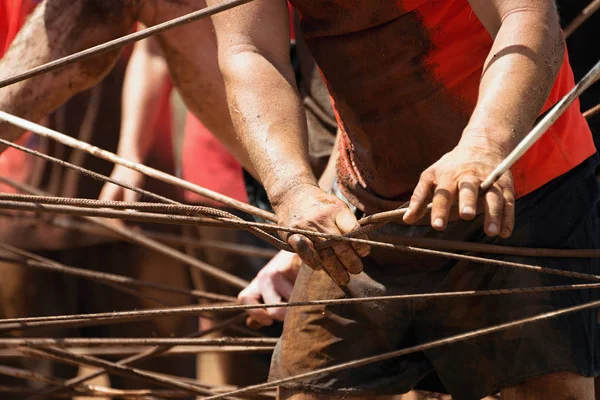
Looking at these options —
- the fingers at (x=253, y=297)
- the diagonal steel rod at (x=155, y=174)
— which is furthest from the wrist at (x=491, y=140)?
the fingers at (x=253, y=297)

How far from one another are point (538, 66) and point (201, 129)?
1956 mm

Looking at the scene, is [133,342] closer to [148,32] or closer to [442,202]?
[148,32]

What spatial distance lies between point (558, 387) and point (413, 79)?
1.74ft

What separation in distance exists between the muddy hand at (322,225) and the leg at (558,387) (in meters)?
0.41

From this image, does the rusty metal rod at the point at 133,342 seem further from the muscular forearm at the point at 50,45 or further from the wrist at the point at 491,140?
the wrist at the point at 491,140

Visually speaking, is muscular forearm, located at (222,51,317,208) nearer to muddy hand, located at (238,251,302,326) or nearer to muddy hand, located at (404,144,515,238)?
muddy hand, located at (404,144,515,238)

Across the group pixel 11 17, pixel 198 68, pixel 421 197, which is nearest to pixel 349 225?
pixel 421 197

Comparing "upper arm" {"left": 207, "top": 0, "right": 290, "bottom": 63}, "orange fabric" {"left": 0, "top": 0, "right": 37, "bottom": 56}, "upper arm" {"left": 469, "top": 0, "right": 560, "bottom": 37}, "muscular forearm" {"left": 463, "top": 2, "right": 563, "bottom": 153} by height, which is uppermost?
"orange fabric" {"left": 0, "top": 0, "right": 37, "bottom": 56}

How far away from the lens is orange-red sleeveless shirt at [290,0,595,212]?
1748mm

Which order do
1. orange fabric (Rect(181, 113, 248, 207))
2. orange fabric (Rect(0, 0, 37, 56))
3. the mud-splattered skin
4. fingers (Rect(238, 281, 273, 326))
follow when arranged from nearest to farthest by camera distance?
the mud-splattered skin < fingers (Rect(238, 281, 273, 326)) < orange fabric (Rect(0, 0, 37, 56)) < orange fabric (Rect(181, 113, 248, 207))

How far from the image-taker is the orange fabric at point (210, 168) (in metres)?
3.25

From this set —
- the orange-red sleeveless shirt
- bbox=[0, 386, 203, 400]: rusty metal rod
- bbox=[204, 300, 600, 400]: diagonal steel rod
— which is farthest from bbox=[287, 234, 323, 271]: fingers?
bbox=[0, 386, 203, 400]: rusty metal rod

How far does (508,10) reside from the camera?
4.95 feet

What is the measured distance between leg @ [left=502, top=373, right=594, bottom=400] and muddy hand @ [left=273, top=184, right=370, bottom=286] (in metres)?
0.41
